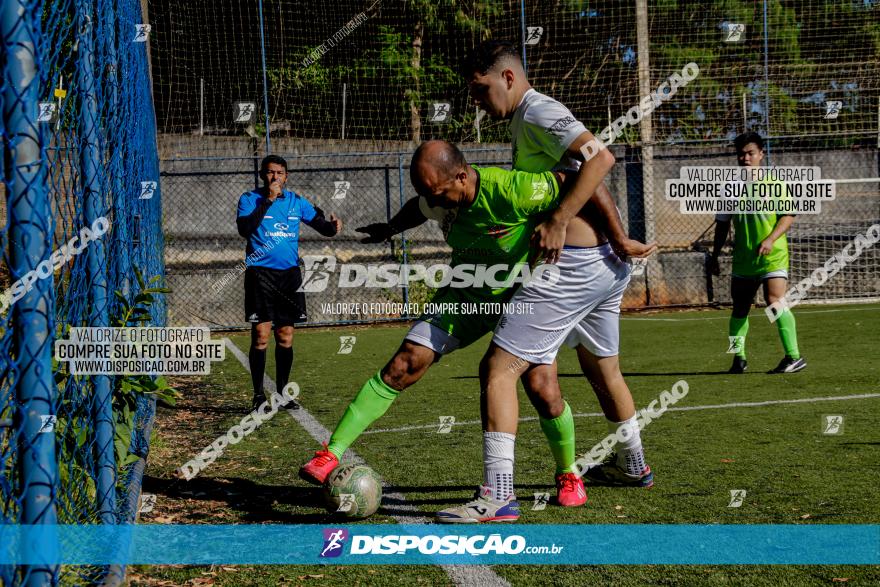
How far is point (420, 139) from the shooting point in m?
19.5

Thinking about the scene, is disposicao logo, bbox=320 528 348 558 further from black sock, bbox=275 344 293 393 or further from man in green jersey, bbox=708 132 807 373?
man in green jersey, bbox=708 132 807 373

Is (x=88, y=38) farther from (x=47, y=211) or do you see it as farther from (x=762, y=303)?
(x=762, y=303)

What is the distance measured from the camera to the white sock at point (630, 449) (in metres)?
4.86

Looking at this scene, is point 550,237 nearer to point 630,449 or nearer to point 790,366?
point 630,449

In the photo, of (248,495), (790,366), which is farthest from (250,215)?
(790,366)

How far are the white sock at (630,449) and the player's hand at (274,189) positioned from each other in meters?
4.46

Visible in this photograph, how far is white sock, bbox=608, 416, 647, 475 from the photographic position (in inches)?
191

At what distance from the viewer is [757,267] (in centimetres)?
945

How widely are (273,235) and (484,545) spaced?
196 inches

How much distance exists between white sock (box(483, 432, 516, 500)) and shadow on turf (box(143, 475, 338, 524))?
83 centimetres

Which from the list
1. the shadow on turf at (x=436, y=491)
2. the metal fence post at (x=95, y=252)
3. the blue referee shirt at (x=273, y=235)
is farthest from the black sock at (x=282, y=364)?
the metal fence post at (x=95, y=252)

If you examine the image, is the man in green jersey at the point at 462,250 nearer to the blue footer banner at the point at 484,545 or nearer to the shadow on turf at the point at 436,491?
the blue footer banner at the point at 484,545

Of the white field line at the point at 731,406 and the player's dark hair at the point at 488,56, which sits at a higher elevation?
the player's dark hair at the point at 488,56

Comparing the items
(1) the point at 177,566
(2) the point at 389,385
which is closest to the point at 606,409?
(2) the point at 389,385
